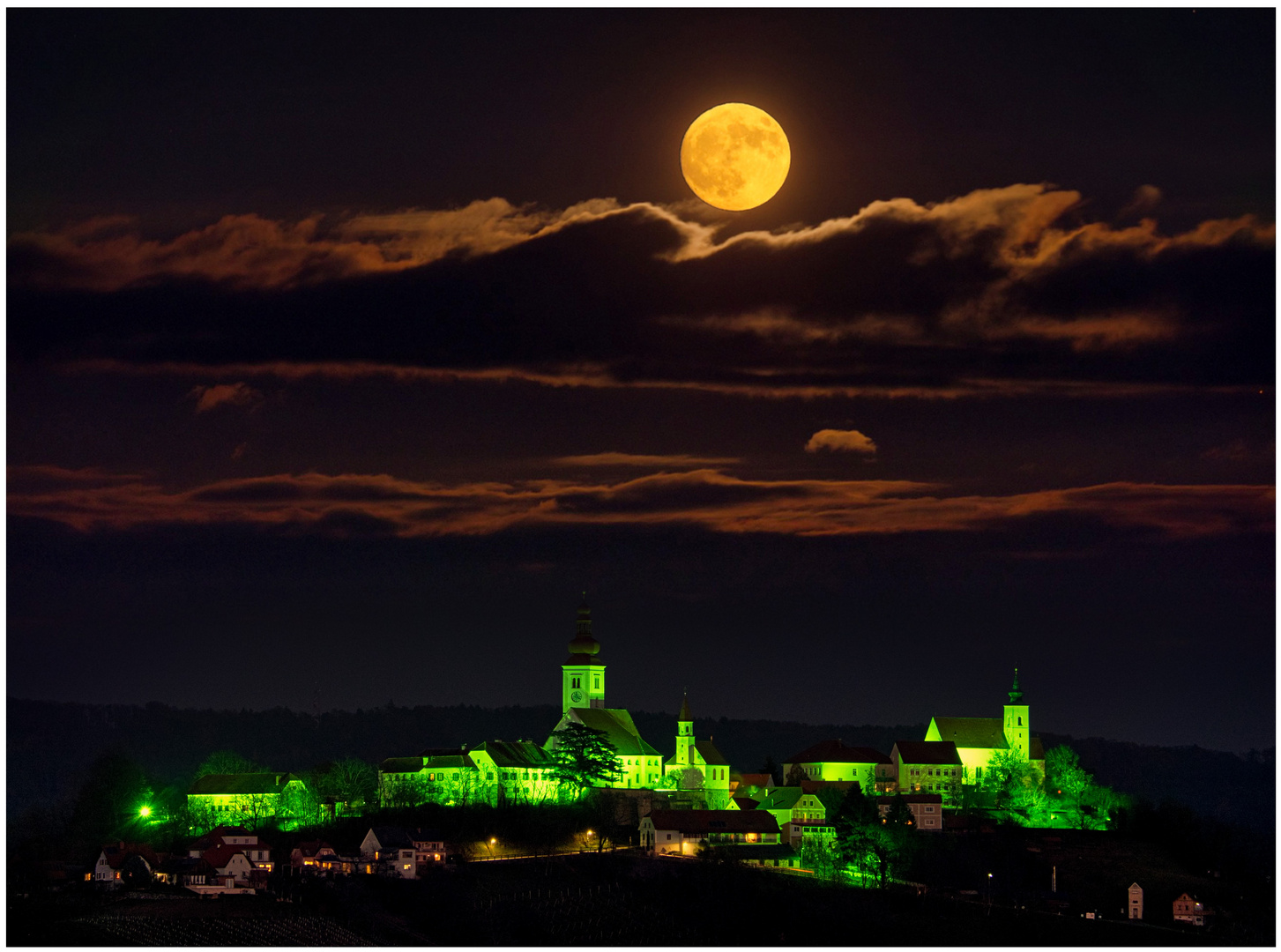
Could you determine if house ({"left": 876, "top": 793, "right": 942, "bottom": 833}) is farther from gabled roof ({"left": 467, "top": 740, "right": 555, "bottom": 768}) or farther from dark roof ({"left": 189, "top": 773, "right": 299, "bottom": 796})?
dark roof ({"left": 189, "top": 773, "right": 299, "bottom": 796})

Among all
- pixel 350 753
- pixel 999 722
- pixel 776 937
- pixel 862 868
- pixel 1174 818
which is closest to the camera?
pixel 776 937

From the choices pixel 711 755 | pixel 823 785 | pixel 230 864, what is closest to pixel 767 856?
pixel 823 785

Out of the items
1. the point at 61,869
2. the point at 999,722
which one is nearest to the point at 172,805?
the point at 61,869

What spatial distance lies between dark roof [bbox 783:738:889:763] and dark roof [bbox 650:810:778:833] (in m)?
10.7

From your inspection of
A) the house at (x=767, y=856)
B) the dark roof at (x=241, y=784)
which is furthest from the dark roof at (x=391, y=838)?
the house at (x=767, y=856)

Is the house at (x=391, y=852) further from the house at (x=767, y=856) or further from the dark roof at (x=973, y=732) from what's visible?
the dark roof at (x=973, y=732)

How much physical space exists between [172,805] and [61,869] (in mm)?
10391

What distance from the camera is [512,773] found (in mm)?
102125

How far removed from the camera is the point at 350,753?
16488cm

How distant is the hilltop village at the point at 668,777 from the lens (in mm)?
99125

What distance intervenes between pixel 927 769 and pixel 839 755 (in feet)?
14.8

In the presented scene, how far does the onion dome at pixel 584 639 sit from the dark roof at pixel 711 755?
36.7ft

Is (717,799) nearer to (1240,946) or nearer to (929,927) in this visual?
(929,927)

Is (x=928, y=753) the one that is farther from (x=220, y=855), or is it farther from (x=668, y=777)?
(x=220, y=855)
